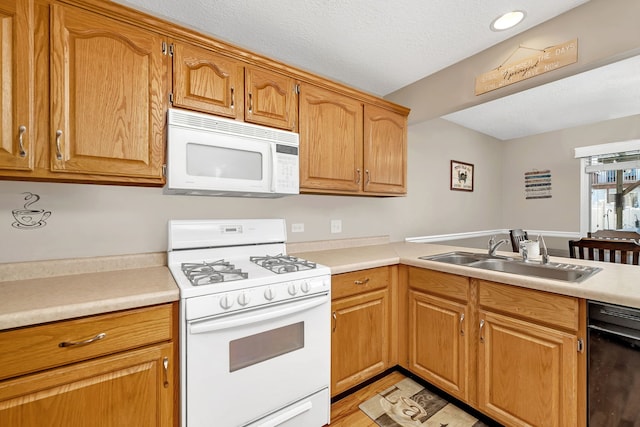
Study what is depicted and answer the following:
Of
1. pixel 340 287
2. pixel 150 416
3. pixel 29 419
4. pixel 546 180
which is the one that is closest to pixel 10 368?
pixel 29 419

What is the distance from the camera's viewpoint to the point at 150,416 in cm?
112

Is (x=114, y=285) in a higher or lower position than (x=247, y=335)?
higher

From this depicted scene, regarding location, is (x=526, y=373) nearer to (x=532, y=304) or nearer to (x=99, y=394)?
(x=532, y=304)

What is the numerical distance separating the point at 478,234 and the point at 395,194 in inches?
89.4

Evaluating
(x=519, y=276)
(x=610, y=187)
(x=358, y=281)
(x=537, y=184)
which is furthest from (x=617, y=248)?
(x=537, y=184)

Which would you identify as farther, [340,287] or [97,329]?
[340,287]

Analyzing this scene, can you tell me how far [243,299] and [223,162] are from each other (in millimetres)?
767

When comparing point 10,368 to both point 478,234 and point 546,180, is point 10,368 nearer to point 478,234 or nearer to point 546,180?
point 478,234

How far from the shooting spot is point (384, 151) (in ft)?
7.66

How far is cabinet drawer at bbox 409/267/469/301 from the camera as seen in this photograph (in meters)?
1.65

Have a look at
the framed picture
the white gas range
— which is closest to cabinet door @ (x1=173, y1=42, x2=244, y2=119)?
the white gas range

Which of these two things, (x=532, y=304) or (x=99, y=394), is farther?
(x=532, y=304)

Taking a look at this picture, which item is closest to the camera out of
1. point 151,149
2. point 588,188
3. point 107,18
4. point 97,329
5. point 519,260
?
point 97,329

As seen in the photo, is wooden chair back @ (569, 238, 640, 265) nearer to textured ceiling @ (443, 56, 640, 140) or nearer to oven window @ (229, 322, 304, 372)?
textured ceiling @ (443, 56, 640, 140)
